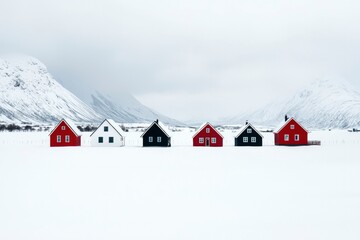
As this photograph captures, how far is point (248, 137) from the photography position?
7044cm

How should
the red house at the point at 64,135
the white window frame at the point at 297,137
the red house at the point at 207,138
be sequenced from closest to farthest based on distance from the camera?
the red house at the point at 64,135 → the red house at the point at 207,138 → the white window frame at the point at 297,137

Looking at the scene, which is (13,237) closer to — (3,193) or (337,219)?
(3,193)

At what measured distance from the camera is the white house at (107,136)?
68.6m

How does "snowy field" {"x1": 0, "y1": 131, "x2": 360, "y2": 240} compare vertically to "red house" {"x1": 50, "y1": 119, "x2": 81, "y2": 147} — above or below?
below

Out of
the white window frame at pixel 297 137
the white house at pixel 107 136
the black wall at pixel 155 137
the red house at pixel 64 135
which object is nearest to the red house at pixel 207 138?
the black wall at pixel 155 137

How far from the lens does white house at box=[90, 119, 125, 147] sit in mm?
68625

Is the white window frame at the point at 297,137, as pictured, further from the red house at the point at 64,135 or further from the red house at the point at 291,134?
the red house at the point at 64,135

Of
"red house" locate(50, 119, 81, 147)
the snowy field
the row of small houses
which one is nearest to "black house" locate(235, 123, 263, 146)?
the row of small houses

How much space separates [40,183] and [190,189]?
936 cm

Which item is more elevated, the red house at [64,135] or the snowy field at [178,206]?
the red house at [64,135]

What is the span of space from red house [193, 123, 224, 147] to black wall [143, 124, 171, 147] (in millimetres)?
5616

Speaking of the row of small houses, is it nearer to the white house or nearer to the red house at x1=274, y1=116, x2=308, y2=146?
the white house

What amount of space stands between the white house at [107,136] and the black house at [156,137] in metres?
5.49

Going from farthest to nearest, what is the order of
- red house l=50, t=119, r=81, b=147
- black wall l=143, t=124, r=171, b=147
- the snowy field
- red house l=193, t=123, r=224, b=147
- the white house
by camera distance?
red house l=193, t=123, r=224, b=147 → the white house → red house l=50, t=119, r=81, b=147 → black wall l=143, t=124, r=171, b=147 → the snowy field
